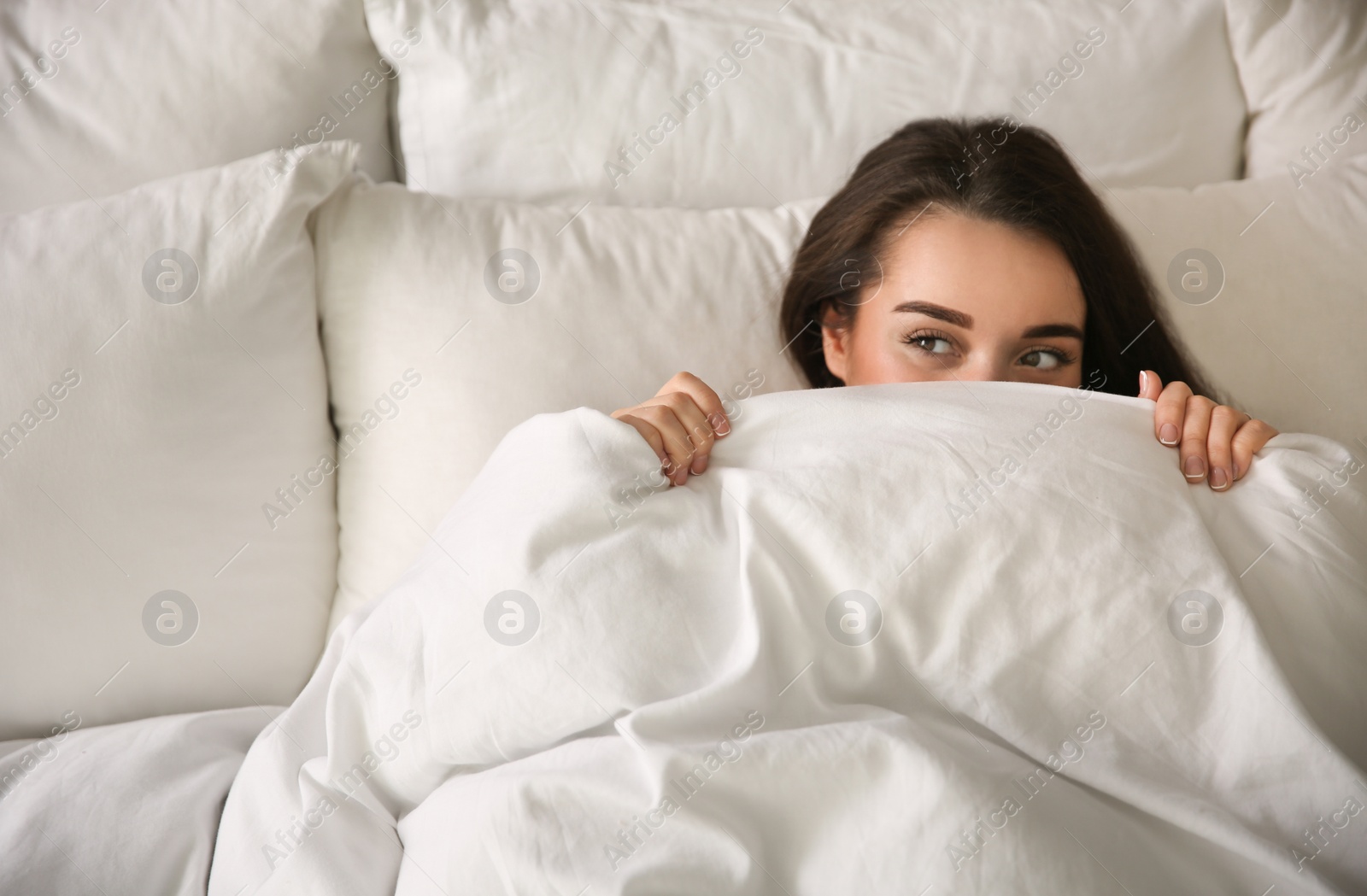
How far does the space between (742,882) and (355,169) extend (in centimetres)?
98

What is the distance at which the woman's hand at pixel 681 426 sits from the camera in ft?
2.98

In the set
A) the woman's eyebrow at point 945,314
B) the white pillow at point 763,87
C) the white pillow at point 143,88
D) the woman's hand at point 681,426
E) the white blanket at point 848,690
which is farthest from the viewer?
the white pillow at point 763,87

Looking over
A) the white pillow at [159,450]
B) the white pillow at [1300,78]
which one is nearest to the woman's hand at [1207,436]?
the white pillow at [1300,78]

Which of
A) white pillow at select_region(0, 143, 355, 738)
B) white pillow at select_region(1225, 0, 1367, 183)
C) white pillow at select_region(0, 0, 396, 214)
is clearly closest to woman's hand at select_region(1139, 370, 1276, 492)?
white pillow at select_region(1225, 0, 1367, 183)

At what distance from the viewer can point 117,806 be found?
0.84 metres

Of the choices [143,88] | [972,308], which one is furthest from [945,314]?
[143,88]

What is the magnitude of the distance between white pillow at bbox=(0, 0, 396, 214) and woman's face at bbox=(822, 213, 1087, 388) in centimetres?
79

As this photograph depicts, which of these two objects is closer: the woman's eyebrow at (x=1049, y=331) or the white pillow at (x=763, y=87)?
the woman's eyebrow at (x=1049, y=331)

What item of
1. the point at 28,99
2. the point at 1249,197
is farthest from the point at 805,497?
the point at 28,99

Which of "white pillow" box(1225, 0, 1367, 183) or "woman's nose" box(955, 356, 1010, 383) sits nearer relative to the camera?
"woman's nose" box(955, 356, 1010, 383)

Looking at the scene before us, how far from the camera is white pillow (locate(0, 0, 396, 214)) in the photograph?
1.18 metres

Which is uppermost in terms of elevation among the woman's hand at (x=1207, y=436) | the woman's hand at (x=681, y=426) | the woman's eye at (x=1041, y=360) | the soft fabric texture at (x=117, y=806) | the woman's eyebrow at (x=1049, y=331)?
the woman's hand at (x=1207, y=436)

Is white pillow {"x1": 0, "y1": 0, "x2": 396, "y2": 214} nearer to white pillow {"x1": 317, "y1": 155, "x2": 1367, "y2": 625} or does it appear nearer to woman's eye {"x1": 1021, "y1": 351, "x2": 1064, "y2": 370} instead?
white pillow {"x1": 317, "y1": 155, "x2": 1367, "y2": 625}

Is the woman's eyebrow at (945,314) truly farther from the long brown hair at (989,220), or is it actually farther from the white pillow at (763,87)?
the white pillow at (763,87)
